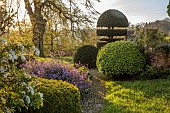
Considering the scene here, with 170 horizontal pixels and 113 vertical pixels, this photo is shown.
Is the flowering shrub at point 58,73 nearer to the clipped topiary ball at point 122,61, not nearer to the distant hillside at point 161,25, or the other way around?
the clipped topiary ball at point 122,61

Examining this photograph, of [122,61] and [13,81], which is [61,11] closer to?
[122,61]

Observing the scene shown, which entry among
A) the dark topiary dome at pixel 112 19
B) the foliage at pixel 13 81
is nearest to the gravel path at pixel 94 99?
the foliage at pixel 13 81

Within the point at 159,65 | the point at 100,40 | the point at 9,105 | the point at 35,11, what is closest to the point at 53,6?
the point at 35,11

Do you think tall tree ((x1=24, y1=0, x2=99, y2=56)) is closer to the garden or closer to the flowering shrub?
the garden

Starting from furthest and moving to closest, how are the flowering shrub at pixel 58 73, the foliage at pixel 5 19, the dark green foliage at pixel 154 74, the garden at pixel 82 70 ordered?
the dark green foliage at pixel 154 74
the flowering shrub at pixel 58 73
the foliage at pixel 5 19
the garden at pixel 82 70

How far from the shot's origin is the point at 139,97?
7355 mm

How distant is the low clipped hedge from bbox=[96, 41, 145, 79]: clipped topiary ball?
480 centimetres

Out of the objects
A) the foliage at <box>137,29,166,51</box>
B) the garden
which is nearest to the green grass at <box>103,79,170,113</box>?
the garden

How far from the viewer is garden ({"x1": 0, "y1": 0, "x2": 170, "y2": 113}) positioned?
3305mm

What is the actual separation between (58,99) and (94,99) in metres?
2.60

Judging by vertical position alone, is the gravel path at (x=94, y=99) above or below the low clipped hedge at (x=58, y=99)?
below

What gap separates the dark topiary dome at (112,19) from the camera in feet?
54.1

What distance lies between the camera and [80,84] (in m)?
7.92

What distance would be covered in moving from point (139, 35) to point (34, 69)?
190 inches
